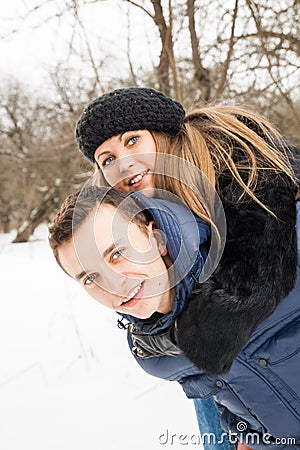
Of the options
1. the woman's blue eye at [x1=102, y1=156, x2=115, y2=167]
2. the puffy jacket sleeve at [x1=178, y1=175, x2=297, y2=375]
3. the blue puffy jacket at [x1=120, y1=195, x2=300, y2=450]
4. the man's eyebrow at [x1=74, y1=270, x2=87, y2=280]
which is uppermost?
the woman's blue eye at [x1=102, y1=156, x2=115, y2=167]

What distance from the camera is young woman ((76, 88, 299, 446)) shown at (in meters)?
1.07

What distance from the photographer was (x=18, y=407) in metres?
2.29

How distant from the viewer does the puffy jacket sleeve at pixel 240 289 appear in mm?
1056

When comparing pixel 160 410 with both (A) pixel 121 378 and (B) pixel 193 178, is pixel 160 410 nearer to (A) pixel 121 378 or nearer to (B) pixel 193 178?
(A) pixel 121 378

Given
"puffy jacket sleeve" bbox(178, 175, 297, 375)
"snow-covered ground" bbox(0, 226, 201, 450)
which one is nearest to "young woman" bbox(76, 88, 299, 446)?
"puffy jacket sleeve" bbox(178, 175, 297, 375)

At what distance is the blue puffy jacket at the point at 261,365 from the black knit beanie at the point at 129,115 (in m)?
0.44

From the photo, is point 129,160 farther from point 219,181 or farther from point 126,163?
point 219,181

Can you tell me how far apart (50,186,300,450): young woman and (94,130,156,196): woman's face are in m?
0.24

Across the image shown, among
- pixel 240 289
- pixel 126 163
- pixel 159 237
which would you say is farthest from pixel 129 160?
pixel 240 289

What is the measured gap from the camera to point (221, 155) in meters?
1.34

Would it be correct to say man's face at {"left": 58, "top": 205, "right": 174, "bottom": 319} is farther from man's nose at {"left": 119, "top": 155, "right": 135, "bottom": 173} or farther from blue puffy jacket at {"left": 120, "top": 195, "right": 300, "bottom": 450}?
man's nose at {"left": 119, "top": 155, "right": 135, "bottom": 173}

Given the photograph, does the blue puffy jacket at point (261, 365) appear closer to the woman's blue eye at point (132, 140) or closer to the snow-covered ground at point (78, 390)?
the woman's blue eye at point (132, 140)

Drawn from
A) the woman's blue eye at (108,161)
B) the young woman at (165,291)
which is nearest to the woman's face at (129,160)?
the woman's blue eye at (108,161)

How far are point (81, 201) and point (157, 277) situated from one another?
9.3 inches
